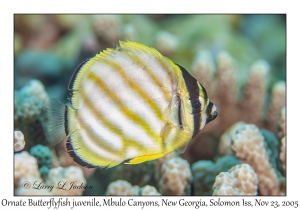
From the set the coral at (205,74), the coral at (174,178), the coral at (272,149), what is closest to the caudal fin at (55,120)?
Result: the coral at (174,178)

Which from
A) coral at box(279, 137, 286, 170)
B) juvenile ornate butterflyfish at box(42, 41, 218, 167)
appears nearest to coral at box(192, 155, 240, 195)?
coral at box(279, 137, 286, 170)

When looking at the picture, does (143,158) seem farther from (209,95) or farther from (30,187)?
(209,95)

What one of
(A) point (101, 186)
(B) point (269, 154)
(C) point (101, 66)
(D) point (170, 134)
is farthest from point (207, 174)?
(C) point (101, 66)

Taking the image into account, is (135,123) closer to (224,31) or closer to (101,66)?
(101,66)

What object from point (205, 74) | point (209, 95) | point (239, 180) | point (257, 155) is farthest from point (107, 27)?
point (239, 180)

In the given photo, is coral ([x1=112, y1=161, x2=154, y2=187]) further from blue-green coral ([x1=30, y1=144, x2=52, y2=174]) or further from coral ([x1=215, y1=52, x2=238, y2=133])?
coral ([x1=215, y1=52, x2=238, y2=133])

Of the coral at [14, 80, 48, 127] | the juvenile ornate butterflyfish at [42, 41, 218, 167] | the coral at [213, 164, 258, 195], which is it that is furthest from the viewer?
Result: the coral at [14, 80, 48, 127]
